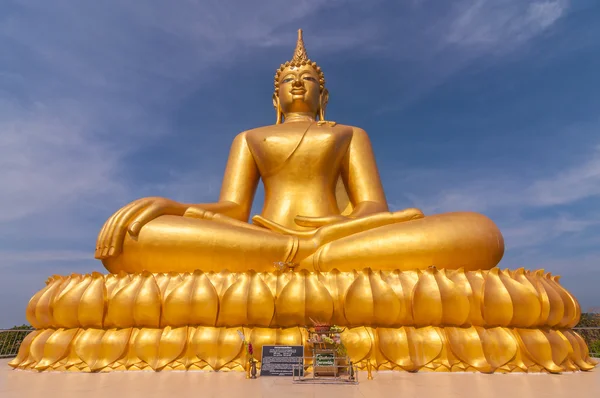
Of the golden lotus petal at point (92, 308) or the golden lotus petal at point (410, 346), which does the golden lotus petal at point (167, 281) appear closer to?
the golden lotus petal at point (92, 308)

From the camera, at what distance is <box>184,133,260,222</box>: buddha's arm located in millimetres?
7539

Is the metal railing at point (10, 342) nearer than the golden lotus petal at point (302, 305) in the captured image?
No

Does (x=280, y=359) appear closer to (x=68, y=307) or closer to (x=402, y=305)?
(x=402, y=305)

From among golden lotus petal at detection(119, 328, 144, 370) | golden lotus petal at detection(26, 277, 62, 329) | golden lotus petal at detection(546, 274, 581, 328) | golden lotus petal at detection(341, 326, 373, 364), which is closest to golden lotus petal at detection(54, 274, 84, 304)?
golden lotus petal at detection(26, 277, 62, 329)

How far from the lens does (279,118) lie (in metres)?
9.08

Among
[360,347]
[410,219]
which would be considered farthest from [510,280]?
[360,347]

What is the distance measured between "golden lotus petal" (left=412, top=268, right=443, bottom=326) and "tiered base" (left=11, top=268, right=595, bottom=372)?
0.04 ft

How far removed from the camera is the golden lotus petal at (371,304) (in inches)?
194

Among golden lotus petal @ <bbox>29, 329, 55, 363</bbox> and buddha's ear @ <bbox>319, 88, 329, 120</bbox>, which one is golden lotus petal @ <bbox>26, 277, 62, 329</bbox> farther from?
buddha's ear @ <bbox>319, 88, 329, 120</bbox>

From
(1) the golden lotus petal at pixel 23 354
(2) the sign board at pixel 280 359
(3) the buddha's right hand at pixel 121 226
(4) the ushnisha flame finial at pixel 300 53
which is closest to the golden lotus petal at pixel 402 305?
(2) the sign board at pixel 280 359

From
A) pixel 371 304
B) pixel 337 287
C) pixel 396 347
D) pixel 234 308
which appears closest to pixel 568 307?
pixel 396 347

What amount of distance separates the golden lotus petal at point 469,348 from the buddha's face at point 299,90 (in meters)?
5.34

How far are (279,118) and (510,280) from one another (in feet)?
18.2

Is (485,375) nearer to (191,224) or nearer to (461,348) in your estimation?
(461,348)
